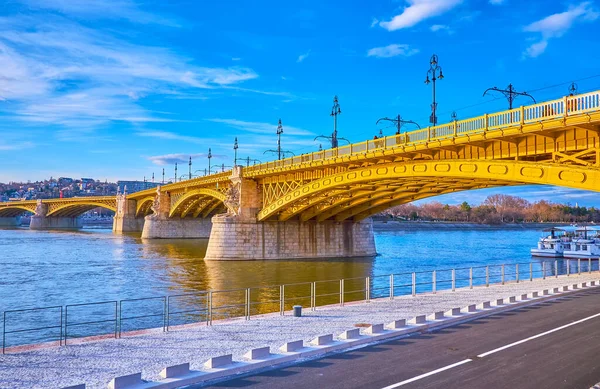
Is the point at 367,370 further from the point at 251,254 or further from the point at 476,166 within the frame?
the point at 251,254

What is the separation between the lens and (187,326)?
15.2 metres

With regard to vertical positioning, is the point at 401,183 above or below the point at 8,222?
above

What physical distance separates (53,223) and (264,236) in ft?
350

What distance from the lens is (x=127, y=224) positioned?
10850 centimetres

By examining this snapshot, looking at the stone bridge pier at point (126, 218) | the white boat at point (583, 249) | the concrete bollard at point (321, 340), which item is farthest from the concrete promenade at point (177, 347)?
the stone bridge pier at point (126, 218)

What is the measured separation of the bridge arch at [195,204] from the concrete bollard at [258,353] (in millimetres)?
55260

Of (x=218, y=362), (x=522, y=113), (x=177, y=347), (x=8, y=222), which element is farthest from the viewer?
(x=8, y=222)

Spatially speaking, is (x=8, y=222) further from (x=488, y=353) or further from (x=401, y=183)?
(x=488, y=353)

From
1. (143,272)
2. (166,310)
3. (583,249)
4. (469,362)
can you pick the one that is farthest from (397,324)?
→ (583,249)

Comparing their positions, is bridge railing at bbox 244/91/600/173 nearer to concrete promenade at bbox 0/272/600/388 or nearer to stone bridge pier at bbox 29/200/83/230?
concrete promenade at bbox 0/272/600/388

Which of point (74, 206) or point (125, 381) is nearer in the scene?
point (125, 381)

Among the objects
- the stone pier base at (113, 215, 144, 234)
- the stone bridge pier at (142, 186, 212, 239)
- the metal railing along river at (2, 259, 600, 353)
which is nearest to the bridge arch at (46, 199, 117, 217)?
the stone pier base at (113, 215, 144, 234)

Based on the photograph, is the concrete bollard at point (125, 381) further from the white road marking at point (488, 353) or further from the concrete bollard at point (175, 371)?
the white road marking at point (488, 353)

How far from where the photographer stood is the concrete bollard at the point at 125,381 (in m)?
9.11
